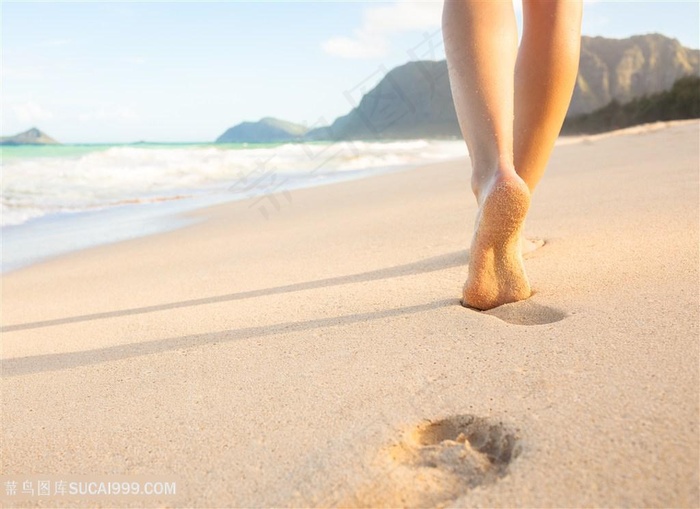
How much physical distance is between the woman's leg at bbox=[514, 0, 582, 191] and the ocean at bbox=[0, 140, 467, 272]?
284cm

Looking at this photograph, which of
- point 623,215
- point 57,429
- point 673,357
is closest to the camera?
point 673,357

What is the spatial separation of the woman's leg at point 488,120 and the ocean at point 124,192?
282 cm

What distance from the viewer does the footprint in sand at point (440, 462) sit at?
0.66m

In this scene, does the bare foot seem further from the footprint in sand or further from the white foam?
the white foam

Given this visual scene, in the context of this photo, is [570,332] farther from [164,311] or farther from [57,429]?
[164,311]

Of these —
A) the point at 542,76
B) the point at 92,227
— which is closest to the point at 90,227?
the point at 92,227

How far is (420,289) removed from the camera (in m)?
1.44

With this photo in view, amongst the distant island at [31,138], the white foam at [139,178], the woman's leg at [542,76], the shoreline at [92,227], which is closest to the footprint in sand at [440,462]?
the woman's leg at [542,76]

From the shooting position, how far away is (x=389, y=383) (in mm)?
916

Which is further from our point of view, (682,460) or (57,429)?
(57,429)

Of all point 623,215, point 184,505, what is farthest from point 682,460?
point 623,215

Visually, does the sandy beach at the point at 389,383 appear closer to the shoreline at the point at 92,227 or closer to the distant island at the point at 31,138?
the shoreline at the point at 92,227

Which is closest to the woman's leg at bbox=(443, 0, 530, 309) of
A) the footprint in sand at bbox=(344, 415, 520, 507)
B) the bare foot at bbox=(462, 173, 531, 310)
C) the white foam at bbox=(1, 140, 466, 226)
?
the bare foot at bbox=(462, 173, 531, 310)

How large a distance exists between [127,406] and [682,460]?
32.5 inches
